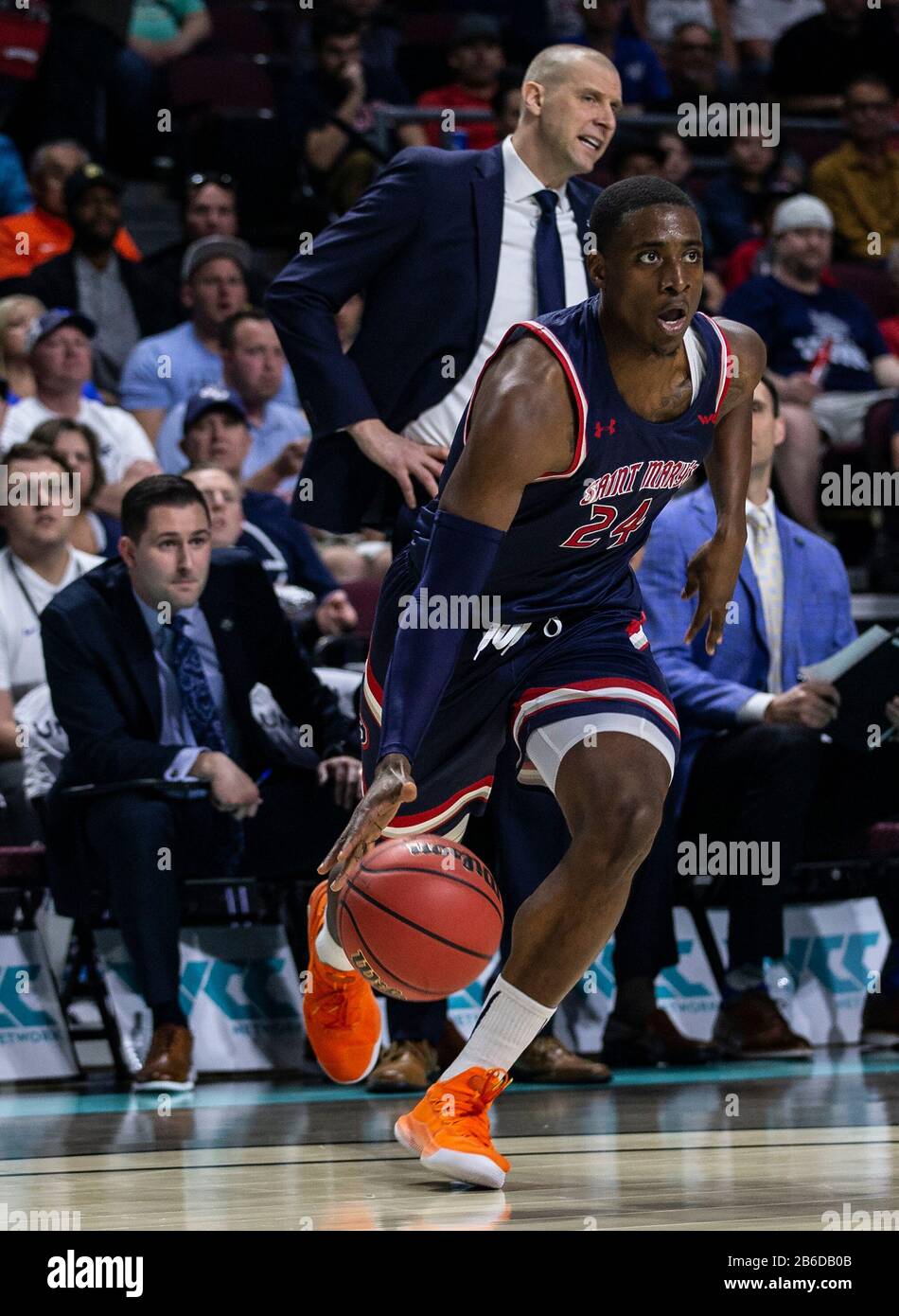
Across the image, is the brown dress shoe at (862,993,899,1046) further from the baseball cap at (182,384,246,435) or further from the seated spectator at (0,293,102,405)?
the seated spectator at (0,293,102,405)

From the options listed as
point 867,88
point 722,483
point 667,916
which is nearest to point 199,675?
point 667,916

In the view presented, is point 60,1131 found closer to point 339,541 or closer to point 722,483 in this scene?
point 722,483

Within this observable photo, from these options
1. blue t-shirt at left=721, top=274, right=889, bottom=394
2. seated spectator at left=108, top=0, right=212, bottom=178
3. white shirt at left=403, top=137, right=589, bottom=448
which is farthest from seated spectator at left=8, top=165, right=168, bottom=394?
white shirt at left=403, top=137, right=589, bottom=448

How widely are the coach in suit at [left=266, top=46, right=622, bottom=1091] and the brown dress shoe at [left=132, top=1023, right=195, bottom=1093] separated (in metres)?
1.62

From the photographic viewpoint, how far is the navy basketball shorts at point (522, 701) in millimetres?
3795

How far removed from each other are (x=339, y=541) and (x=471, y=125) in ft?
9.99

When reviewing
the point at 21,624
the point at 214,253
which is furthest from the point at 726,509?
the point at 214,253

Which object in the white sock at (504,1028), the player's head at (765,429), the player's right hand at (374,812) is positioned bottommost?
the white sock at (504,1028)

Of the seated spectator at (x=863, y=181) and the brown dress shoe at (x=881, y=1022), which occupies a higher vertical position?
the seated spectator at (x=863, y=181)

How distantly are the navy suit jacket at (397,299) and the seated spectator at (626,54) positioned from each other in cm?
687

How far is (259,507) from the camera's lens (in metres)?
7.42

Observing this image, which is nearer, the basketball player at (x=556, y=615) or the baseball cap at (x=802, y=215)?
the basketball player at (x=556, y=615)

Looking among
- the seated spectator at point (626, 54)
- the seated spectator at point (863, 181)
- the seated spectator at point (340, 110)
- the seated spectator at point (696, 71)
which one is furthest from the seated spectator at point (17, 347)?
the seated spectator at point (696, 71)

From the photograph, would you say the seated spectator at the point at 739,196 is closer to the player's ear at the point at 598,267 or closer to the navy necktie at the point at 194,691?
the navy necktie at the point at 194,691
